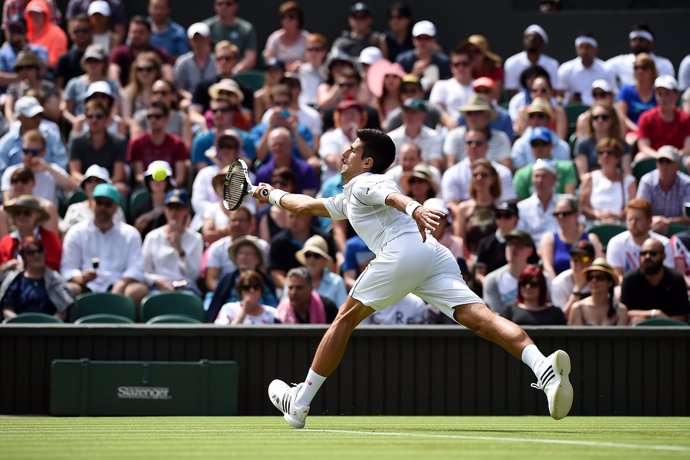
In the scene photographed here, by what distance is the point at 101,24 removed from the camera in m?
16.6

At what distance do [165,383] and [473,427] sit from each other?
124 inches

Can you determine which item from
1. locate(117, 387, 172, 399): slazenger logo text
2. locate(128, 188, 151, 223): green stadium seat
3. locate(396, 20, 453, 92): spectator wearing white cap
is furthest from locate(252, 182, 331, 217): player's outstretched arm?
locate(396, 20, 453, 92): spectator wearing white cap

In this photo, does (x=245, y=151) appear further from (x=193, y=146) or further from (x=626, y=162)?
(x=626, y=162)

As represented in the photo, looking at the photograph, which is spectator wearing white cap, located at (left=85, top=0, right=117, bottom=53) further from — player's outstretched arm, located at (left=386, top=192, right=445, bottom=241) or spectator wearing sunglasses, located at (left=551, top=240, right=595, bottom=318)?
player's outstretched arm, located at (left=386, top=192, right=445, bottom=241)

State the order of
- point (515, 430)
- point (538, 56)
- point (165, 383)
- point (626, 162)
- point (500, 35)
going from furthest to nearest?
1. point (500, 35)
2. point (538, 56)
3. point (626, 162)
4. point (165, 383)
5. point (515, 430)

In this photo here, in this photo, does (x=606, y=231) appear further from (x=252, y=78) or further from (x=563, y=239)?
(x=252, y=78)

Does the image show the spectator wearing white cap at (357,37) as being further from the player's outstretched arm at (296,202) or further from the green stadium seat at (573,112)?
the player's outstretched arm at (296,202)

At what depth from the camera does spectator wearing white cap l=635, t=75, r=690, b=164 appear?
14.6 metres

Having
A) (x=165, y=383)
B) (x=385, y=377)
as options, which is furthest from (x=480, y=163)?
(x=165, y=383)

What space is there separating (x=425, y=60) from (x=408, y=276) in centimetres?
889

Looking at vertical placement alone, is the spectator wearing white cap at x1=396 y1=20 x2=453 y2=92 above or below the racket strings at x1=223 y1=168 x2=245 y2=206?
above

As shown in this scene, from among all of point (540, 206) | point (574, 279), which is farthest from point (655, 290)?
point (540, 206)

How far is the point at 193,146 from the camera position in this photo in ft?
47.4

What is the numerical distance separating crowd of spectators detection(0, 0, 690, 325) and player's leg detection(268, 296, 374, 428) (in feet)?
10.6
